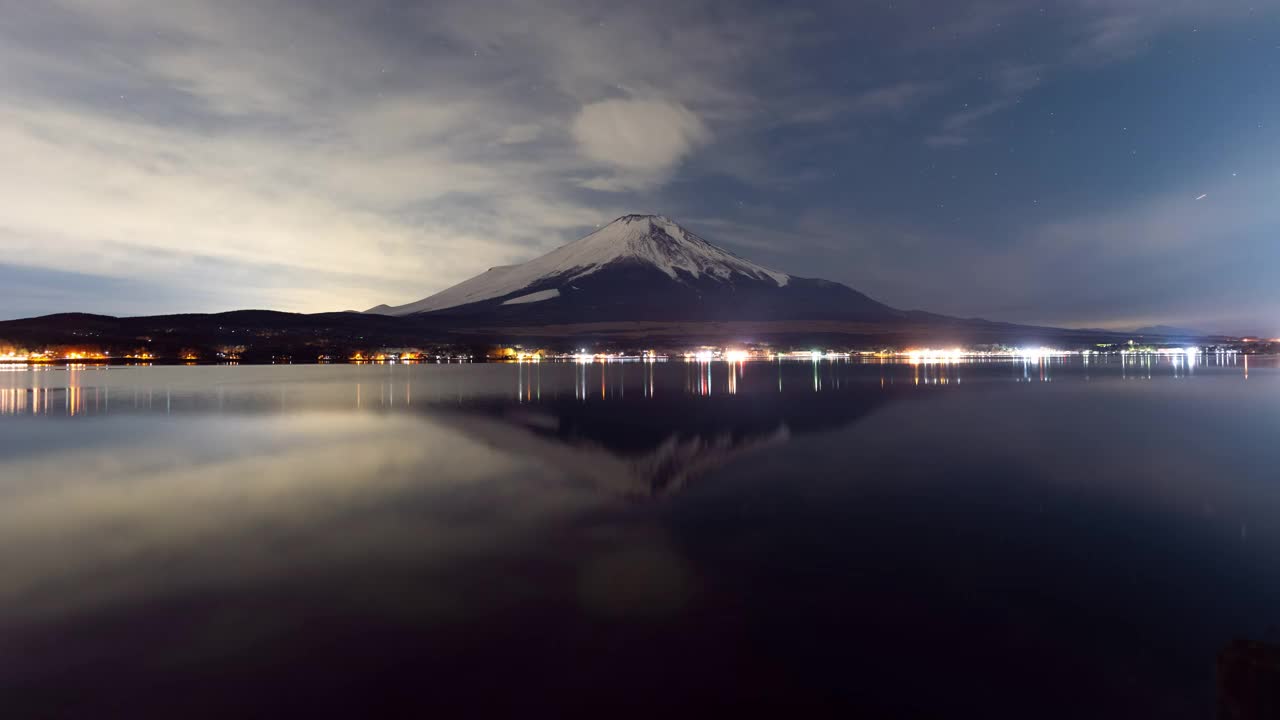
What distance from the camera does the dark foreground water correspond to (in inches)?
219

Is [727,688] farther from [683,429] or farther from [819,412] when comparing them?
[819,412]

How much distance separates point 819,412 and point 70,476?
24.0m

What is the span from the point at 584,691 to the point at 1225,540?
9.66 metres

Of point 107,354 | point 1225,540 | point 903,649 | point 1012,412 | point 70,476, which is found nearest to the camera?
point 903,649

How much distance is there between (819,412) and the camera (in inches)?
1132

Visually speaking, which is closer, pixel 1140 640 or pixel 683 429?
pixel 1140 640

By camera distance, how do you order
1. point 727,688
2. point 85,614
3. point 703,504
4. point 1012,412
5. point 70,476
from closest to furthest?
point 727,688, point 85,614, point 703,504, point 70,476, point 1012,412

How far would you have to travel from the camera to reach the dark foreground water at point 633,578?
18.3 feet

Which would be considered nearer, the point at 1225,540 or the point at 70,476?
the point at 1225,540

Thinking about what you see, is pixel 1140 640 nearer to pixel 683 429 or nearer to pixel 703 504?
pixel 703 504

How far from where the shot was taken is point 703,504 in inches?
480

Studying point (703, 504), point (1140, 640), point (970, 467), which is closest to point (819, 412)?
point (970, 467)

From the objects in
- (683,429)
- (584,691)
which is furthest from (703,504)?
(683,429)

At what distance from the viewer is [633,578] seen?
8180 mm
